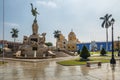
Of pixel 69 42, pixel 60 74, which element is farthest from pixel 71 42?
pixel 60 74

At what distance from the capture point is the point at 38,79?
12031 mm

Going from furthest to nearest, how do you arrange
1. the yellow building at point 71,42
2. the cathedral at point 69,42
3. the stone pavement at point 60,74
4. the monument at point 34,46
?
the cathedral at point 69,42
the yellow building at point 71,42
the monument at point 34,46
the stone pavement at point 60,74

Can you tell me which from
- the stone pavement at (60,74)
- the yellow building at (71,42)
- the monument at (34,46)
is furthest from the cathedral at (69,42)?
the stone pavement at (60,74)

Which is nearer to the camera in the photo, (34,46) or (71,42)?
(34,46)

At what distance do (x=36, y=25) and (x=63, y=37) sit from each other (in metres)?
68.7

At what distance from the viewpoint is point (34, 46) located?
44625mm

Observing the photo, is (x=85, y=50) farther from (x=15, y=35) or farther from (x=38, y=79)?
(x=15, y=35)

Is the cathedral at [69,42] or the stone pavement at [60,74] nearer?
the stone pavement at [60,74]

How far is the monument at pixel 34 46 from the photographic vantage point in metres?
44.5

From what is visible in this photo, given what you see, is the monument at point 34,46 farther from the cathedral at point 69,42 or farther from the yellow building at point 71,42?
the yellow building at point 71,42

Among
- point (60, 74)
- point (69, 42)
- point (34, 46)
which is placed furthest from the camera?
point (69, 42)

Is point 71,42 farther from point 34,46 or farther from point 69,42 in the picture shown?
point 34,46

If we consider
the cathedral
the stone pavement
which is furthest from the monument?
the cathedral

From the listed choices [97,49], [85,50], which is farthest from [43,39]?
[97,49]
